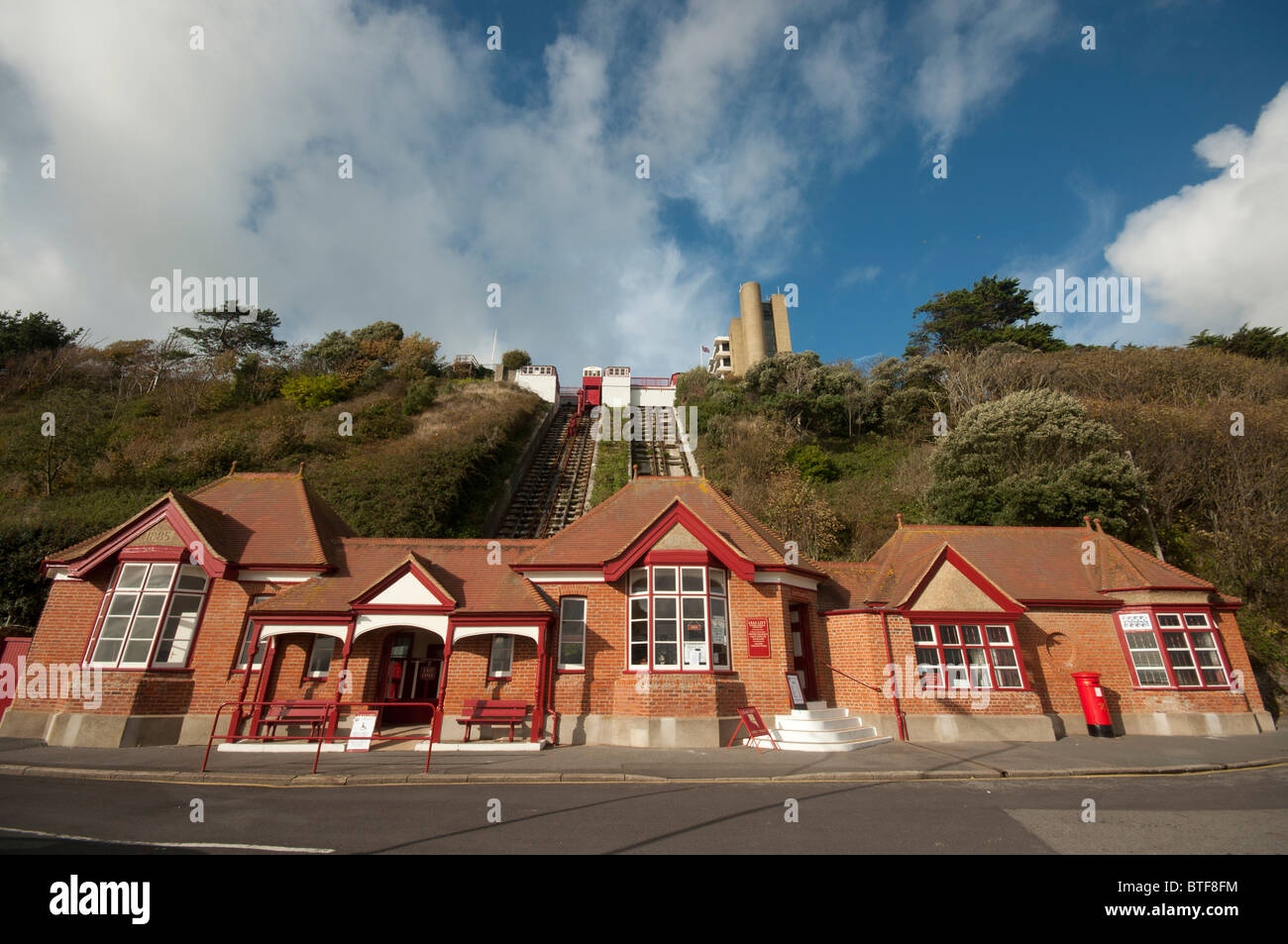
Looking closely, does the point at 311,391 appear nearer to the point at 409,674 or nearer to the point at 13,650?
the point at 13,650

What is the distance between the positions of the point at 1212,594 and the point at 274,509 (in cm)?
2840

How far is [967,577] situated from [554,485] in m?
26.9

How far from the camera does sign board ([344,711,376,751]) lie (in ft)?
41.6

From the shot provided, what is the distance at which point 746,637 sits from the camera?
1494 cm

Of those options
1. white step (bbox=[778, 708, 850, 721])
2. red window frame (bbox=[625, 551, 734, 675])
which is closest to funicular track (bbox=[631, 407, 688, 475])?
red window frame (bbox=[625, 551, 734, 675])

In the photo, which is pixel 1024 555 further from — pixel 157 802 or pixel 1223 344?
pixel 1223 344

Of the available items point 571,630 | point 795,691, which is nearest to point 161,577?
point 571,630

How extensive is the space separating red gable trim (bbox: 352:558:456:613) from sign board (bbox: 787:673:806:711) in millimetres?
8961

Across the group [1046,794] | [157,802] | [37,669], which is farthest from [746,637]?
[37,669]

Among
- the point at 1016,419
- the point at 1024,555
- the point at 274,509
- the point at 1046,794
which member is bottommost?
the point at 1046,794

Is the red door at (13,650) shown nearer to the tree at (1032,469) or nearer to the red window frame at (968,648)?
the red window frame at (968,648)

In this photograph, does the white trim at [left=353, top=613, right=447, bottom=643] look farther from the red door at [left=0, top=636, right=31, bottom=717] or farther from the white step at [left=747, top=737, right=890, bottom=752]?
the red door at [left=0, top=636, right=31, bottom=717]

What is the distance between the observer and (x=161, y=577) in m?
15.0

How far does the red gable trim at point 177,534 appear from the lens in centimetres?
1479
